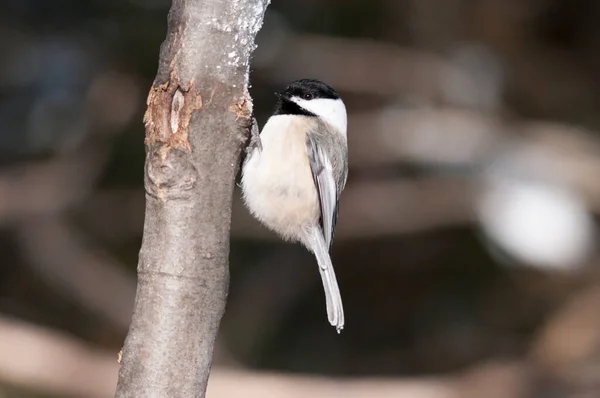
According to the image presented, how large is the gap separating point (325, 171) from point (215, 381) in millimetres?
1454

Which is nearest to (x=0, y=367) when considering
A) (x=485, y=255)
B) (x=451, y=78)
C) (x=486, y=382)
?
(x=486, y=382)

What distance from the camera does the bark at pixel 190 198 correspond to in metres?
0.97

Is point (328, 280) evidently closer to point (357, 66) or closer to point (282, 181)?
point (282, 181)

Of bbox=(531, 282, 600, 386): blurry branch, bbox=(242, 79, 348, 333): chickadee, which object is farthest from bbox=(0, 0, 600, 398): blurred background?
bbox=(242, 79, 348, 333): chickadee

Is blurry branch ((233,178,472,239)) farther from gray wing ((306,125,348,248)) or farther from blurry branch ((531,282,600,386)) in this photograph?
gray wing ((306,125,348,248))

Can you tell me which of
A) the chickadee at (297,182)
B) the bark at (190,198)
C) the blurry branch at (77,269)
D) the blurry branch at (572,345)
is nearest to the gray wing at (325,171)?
the chickadee at (297,182)

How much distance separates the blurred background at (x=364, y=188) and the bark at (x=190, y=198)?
2.85 meters

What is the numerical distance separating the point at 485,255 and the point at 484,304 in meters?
0.27

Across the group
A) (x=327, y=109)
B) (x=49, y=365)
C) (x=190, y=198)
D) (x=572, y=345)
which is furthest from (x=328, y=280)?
(x=572, y=345)

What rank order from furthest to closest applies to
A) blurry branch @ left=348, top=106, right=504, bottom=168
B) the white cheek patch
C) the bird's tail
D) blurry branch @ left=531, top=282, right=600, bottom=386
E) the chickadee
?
1. blurry branch @ left=348, top=106, right=504, bottom=168
2. blurry branch @ left=531, top=282, right=600, bottom=386
3. the white cheek patch
4. the chickadee
5. the bird's tail

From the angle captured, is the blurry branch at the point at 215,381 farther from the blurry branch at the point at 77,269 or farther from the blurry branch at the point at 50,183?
the blurry branch at the point at 50,183

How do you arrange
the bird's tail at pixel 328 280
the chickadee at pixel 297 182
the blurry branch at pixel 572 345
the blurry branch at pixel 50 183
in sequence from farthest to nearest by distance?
the blurry branch at pixel 50 183 → the blurry branch at pixel 572 345 → the chickadee at pixel 297 182 → the bird's tail at pixel 328 280

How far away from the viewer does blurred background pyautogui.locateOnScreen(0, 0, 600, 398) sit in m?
4.05

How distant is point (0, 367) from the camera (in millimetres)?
2912
